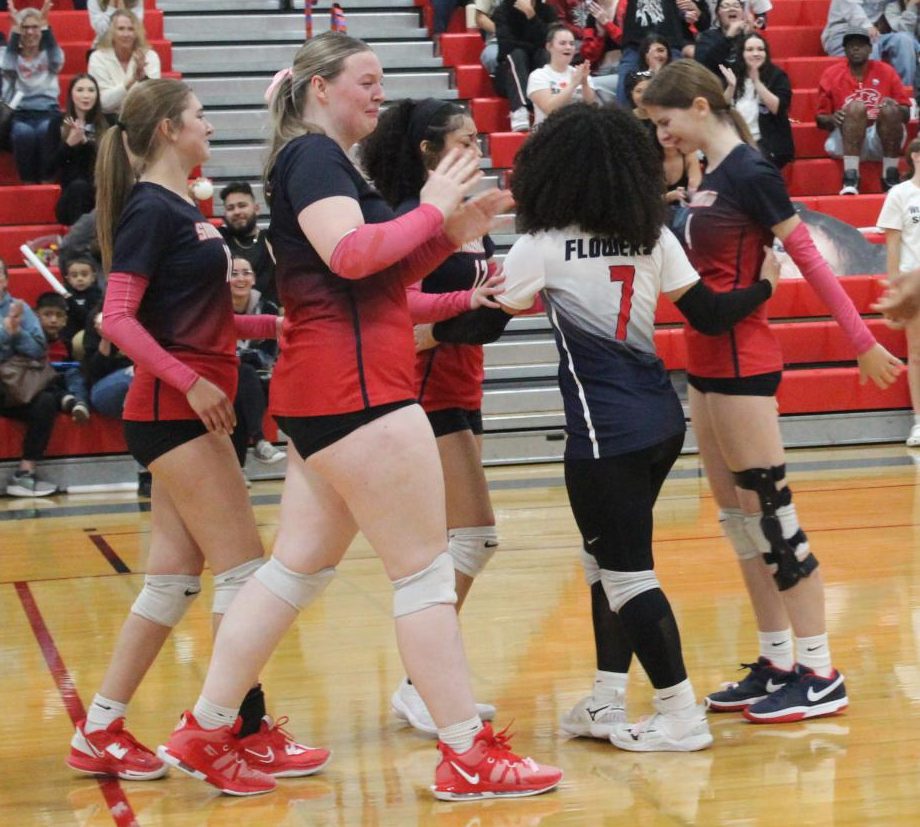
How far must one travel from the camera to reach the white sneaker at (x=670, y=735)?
354 cm

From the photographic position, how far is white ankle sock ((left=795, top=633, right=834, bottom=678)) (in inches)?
151

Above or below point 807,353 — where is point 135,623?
above

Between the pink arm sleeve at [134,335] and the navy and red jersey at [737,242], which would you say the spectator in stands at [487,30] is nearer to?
the navy and red jersey at [737,242]

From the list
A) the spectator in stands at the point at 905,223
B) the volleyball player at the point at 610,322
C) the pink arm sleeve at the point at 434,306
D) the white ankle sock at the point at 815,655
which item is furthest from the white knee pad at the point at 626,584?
the spectator in stands at the point at 905,223

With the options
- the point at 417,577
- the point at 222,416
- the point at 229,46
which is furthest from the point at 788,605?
the point at 229,46

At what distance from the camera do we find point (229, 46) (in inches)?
461

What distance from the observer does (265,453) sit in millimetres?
8539

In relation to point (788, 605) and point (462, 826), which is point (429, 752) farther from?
point (788, 605)

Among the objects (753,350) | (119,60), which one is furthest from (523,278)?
(119,60)

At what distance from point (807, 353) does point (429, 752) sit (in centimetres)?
635

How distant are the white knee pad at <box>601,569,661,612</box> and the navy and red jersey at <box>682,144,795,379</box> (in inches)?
25.6

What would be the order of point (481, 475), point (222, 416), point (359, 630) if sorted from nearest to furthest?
point (222, 416)
point (481, 475)
point (359, 630)

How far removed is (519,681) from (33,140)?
707cm

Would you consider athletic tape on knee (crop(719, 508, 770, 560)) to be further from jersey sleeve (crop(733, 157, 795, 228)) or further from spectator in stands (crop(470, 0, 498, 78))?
spectator in stands (crop(470, 0, 498, 78))
